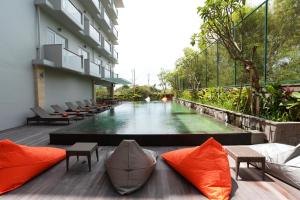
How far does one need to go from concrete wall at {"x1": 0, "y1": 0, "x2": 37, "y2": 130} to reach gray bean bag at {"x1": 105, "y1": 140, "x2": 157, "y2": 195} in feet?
25.3

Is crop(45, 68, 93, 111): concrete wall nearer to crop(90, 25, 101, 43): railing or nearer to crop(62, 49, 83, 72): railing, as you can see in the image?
crop(62, 49, 83, 72): railing

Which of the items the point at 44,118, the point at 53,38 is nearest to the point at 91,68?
the point at 53,38

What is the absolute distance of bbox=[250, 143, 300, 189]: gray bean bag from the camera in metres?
4.13

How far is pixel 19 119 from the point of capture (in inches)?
432

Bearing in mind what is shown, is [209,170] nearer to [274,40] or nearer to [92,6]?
[274,40]

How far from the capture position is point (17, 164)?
432 centimetres

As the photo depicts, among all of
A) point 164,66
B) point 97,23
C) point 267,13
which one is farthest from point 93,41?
point 164,66

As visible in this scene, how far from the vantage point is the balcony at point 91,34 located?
1905 cm

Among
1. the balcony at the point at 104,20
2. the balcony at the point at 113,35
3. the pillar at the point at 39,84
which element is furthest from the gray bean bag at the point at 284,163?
the balcony at the point at 113,35

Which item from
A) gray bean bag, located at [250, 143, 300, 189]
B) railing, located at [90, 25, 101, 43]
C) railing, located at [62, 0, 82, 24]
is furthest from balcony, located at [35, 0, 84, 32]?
gray bean bag, located at [250, 143, 300, 189]

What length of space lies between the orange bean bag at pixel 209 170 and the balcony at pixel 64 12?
1179 centimetres

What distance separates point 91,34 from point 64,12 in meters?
6.40

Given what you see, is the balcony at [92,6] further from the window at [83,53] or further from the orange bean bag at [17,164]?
the orange bean bag at [17,164]

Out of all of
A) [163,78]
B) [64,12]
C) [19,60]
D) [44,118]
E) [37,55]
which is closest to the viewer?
[19,60]
